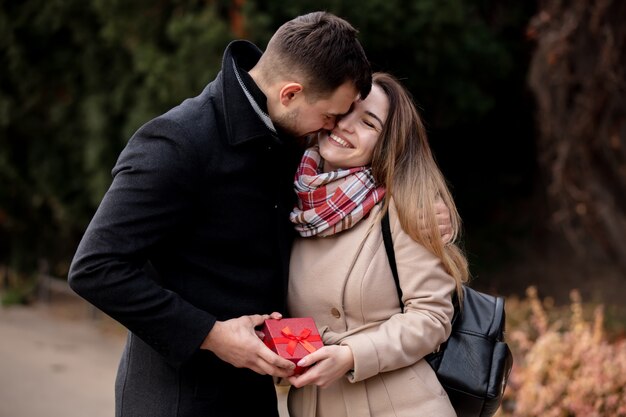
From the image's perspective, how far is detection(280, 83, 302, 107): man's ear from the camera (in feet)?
8.04

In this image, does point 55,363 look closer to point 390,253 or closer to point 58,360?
point 58,360

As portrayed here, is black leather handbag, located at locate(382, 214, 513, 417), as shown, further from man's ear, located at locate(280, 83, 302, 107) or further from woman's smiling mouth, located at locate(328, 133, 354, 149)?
man's ear, located at locate(280, 83, 302, 107)

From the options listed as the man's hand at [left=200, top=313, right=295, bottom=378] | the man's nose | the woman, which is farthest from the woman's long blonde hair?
the man's hand at [left=200, top=313, right=295, bottom=378]

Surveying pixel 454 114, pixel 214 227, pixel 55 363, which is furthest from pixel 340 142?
pixel 454 114

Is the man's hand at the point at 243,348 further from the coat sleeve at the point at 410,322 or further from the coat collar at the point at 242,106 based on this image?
the coat collar at the point at 242,106

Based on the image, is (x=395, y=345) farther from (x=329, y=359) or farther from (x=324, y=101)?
(x=324, y=101)

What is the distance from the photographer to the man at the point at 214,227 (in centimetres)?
223

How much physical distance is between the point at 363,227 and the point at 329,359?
0.44 m

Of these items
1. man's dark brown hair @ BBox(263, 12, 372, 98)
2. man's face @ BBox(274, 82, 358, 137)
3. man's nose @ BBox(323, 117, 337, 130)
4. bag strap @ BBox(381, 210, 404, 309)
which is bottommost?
bag strap @ BBox(381, 210, 404, 309)

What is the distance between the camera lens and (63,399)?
6258mm

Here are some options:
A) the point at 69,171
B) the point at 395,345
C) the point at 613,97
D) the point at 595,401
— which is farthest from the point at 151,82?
the point at 395,345

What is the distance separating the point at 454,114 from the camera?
816cm

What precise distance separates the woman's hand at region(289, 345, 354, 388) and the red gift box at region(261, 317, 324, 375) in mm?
19

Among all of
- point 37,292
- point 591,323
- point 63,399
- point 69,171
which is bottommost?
point 37,292
